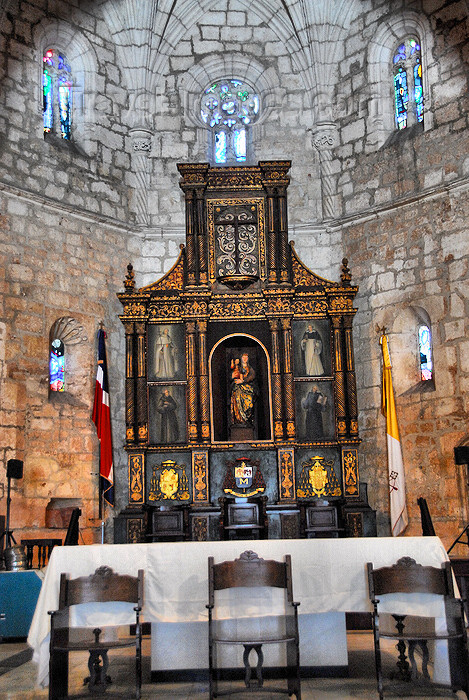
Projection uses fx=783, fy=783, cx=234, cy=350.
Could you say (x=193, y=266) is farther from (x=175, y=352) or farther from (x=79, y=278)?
(x=79, y=278)

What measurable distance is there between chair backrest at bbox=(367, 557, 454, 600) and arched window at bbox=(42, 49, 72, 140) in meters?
9.97

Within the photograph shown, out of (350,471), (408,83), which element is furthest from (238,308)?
(408,83)

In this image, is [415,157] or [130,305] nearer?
[130,305]

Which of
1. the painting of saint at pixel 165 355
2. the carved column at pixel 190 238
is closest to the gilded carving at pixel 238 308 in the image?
the carved column at pixel 190 238

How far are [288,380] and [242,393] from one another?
0.69 m

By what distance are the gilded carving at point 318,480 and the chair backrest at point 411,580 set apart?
230 inches

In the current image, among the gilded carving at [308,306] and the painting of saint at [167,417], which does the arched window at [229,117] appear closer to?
the gilded carving at [308,306]

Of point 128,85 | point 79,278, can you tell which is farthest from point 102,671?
point 128,85

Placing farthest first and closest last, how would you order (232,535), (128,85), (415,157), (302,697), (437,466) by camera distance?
(128,85) < (415,157) < (437,466) < (232,535) < (302,697)

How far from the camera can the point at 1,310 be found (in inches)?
444

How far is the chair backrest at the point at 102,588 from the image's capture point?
5180 millimetres

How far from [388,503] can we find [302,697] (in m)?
7.07

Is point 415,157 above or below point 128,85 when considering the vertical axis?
below

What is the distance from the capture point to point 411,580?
519 centimetres
